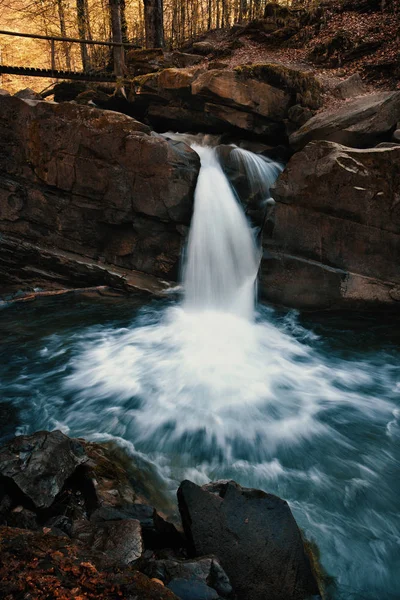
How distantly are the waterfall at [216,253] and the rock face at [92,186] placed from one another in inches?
15.8

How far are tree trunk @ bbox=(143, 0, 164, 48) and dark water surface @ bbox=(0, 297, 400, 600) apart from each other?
12747 millimetres

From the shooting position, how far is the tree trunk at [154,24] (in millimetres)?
16750

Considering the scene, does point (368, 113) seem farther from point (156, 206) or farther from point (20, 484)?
point (20, 484)

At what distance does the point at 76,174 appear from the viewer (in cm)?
1038

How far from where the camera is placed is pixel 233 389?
679 cm

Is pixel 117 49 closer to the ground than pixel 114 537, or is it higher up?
higher up

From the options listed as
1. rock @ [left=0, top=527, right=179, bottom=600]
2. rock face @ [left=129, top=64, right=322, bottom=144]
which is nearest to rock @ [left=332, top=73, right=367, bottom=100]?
rock face @ [left=129, top=64, right=322, bottom=144]

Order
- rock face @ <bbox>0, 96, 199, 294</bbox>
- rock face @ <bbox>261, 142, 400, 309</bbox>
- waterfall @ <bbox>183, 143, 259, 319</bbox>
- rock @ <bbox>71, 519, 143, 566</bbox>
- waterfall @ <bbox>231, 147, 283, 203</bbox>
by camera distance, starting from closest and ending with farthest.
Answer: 1. rock @ <bbox>71, 519, 143, 566</bbox>
2. rock face @ <bbox>261, 142, 400, 309</bbox>
3. rock face @ <bbox>0, 96, 199, 294</bbox>
4. waterfall @ <bbox>183, 143, 259, 319</bbox>
5. waterfall @ <bbox>231, 147, 283, 203</bbox>

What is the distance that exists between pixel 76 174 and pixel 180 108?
4673 mm

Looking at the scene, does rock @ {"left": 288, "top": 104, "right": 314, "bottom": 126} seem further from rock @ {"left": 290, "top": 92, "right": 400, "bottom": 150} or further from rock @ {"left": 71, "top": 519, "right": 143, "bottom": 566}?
rock @ {"left": 71, "top": 519, "right": 143, "bottom": 566}

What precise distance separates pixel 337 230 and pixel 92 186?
6.15 m

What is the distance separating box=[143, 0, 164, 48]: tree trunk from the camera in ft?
55.0

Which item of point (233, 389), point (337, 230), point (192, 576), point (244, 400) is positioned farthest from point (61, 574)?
point (337, 230)

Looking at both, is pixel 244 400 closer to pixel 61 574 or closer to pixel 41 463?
pixel 41 463
